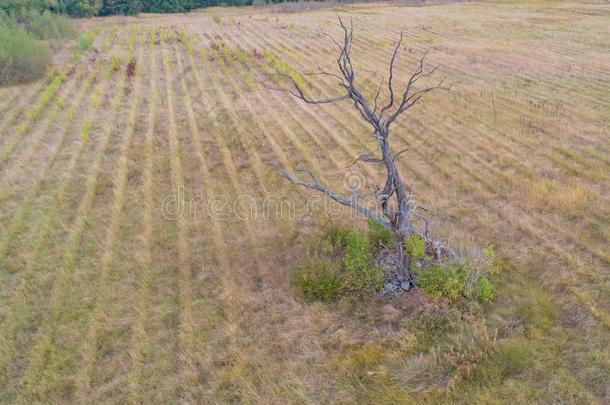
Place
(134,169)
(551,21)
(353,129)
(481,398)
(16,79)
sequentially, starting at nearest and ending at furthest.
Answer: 1. (481,398)
2. (134,169)
3. (353,129)
4. (16,79)
5. (551,21)

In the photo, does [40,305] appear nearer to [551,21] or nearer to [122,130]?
[122,130]

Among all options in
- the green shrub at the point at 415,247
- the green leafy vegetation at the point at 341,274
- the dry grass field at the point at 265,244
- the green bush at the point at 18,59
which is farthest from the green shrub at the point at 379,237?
the green bush at the point at 18,59

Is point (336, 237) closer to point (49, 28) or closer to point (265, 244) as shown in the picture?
point (265, 244)

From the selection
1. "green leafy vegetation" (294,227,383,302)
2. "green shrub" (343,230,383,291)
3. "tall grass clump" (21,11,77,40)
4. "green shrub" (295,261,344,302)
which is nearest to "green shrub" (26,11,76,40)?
"tall grass clump" (21,11,77,40)

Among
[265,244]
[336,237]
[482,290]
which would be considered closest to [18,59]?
[265,244]

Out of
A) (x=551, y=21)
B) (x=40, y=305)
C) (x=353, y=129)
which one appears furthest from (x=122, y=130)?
(x=551, y=21)

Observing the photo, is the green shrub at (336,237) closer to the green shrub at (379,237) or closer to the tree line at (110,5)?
the green shrub at (379,237)

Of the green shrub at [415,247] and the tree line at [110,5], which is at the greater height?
the tree line at [110,5]
